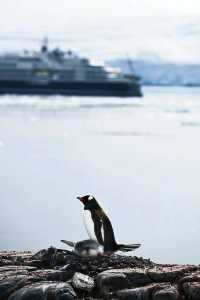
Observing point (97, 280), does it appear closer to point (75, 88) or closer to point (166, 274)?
point (166, 274)

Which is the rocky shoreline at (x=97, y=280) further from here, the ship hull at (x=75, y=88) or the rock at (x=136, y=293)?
the ship hull at (x=75, y=88)

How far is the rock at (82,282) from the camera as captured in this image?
6279 mm

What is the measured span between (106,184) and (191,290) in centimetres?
1270

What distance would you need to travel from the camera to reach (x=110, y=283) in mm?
6305

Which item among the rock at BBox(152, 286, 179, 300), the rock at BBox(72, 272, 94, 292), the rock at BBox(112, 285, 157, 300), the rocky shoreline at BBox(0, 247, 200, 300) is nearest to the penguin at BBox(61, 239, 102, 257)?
the rocky shoreline at BBox(0, 247, 200, 300)

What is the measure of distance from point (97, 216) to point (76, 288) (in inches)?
53.1

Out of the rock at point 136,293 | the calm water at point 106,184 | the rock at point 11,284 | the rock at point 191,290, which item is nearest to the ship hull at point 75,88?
the calm water at point 106,184

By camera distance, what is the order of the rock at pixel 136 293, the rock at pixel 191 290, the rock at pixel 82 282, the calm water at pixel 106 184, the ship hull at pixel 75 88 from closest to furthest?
1. the rock at pixel 191 290
2. the rock at pixel 136 293
3. the rock at pixel 82 282
4. the calm water at pixel 106 184
5. the ship hull at pixel 75 88

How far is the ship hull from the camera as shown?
3519 inches

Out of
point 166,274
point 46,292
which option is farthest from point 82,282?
point 166,274

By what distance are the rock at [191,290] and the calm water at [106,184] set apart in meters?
4.13

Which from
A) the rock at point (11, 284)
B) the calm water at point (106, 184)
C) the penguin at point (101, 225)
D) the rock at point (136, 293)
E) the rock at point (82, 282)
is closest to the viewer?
the rock at point (136, 293)

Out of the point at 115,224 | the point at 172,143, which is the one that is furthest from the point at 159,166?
the point at 115,224

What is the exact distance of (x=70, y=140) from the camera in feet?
108
